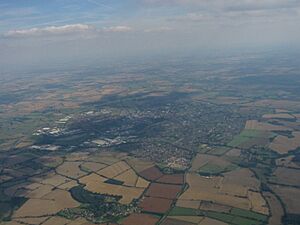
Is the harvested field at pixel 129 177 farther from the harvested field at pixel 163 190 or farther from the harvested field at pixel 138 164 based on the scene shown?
the harvested field at pixel 163 190

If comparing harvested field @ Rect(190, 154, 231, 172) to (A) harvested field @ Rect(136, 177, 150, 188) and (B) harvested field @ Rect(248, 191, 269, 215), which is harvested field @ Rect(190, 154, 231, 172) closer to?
(A) harvested field @ Rect(136, 177, 150, 188)

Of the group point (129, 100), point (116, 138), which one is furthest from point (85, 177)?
point (129, 100)

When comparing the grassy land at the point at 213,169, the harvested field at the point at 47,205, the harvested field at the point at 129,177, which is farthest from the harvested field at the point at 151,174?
the harvested field at the point at 47,205

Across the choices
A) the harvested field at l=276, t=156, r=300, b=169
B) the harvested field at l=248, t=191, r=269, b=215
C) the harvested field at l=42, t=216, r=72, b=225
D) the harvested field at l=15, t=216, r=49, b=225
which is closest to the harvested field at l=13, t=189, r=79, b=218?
the harvested field at l=15, t=216, r=49, b=225

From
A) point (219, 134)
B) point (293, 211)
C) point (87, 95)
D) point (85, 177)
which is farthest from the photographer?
point (87, 95)

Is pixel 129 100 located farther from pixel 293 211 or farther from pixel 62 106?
pixel 293 211

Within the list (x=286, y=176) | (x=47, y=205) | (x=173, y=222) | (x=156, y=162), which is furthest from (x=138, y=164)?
(x=286, y=176)
